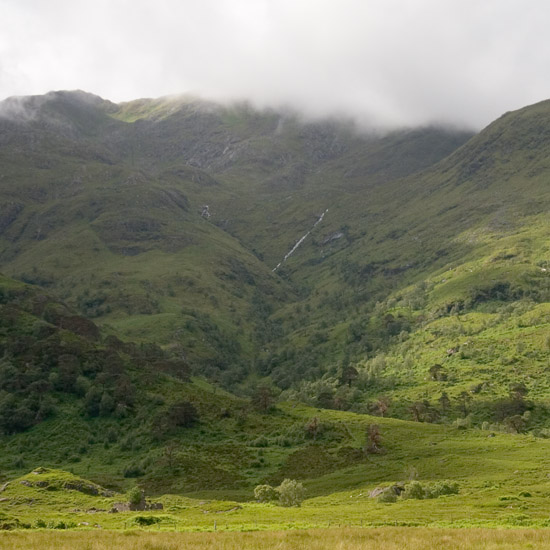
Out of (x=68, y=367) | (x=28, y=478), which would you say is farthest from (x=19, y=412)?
(x=28, y=478)

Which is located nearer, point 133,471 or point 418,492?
point 418,492

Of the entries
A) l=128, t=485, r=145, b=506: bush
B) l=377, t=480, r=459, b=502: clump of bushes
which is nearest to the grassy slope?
l=377, t=480, r=459, b=502: clump of bushes

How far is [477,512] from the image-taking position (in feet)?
203

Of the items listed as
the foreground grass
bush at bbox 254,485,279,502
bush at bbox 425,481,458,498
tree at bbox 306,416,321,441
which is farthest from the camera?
tree at bbox 306,416,321,441

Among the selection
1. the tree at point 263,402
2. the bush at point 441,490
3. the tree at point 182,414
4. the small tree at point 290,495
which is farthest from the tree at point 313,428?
the bush at point 441,490

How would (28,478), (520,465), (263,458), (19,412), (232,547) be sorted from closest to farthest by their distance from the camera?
(232,547) → (28,478) → (520,465) → (263,458) → (19,412)

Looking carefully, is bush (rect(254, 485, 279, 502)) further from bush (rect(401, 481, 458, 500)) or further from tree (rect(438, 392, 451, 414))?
tree (rect(438, 392, 451, 414))

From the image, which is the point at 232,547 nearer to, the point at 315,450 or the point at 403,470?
the point at 403,470

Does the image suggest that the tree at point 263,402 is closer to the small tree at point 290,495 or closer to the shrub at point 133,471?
the shrub at point 133,471

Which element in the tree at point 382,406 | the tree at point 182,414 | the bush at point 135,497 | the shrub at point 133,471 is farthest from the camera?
the tree at point 382,406

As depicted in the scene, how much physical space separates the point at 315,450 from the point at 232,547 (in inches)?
3807

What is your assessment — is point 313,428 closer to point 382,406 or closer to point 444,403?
point 382,406

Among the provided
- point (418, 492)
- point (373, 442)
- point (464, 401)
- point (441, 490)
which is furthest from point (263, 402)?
point (464, 401)

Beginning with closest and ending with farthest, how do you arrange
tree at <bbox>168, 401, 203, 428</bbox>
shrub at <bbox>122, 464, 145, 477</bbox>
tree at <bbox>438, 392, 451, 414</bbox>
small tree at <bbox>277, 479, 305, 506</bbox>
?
1. small tree at <bbox>277, 479, 305, 506</bbox>
2. shrub at <bbox>122, 464, 145, 477</bbox>
3. tree at <bbox>168, 401, 203, 428</bbox>
4. tree at <bbox>438, 392, 451, 414</bbox>
